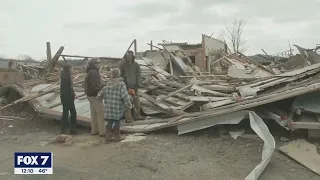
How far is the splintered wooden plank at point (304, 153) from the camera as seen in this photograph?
500 cm

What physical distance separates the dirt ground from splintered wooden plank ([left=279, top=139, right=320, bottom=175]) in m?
0.09

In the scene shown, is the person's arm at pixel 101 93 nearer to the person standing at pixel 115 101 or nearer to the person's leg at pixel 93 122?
the person standing at pixel 115 101

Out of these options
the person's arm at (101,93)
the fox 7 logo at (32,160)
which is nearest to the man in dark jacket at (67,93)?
the person's arm at (101,93)

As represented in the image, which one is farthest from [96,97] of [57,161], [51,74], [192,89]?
[51,74]

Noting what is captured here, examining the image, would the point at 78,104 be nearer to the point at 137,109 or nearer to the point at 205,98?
the point at 137,109

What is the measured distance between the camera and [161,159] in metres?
5.55

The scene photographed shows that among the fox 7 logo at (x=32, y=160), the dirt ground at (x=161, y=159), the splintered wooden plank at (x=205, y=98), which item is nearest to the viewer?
the dirt ground at (x=161, y=159)

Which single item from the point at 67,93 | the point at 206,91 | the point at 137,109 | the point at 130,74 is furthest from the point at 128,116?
the point at 206,91

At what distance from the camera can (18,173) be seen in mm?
5133

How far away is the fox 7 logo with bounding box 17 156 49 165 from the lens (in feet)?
17.5

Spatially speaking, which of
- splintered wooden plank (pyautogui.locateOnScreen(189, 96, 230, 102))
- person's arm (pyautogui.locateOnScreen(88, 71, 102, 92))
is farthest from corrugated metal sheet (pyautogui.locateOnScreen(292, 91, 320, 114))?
person's arm (pyautogui.locateOnScreen(88, 71, 102, 92))

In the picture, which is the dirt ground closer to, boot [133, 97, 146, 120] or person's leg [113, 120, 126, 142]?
person's leg [113, 120, 126, 142]

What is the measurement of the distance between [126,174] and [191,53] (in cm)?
1448

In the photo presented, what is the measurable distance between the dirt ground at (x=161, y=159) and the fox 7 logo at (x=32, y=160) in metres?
0.17
